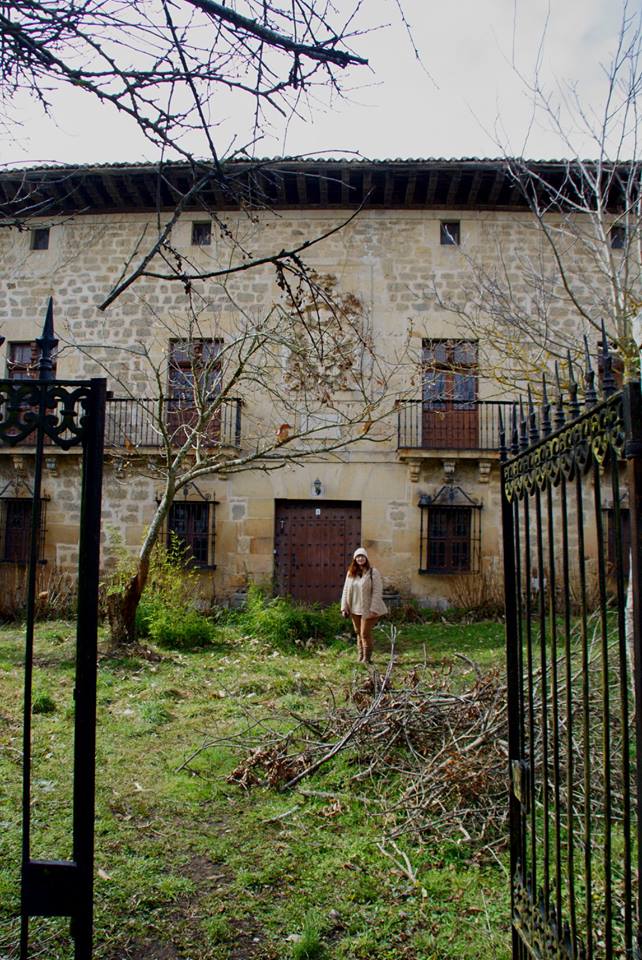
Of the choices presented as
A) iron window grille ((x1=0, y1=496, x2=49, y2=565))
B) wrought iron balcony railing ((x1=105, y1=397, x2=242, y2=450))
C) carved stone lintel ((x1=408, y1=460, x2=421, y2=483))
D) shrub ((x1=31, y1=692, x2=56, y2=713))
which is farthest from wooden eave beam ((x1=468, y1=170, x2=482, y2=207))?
shrub ((x1=31, y1=692, x2=56, y2=713))

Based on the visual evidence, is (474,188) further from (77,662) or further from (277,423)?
(77,662)

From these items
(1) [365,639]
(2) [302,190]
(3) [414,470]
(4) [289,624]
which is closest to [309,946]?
(1) [365,639]

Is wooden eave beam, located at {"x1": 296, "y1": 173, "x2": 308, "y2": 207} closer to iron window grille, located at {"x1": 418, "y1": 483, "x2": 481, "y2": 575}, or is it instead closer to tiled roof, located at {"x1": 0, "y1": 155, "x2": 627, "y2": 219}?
tiled roof, located at {"x1": 0, "y1": 155, "x2": 627, "y2": 219}

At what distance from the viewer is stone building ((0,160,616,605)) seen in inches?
593

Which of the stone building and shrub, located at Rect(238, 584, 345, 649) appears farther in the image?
the stone building

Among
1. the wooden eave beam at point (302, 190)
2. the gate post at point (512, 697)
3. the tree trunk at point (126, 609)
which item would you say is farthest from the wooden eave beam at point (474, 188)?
the gate post at point (512, 697)

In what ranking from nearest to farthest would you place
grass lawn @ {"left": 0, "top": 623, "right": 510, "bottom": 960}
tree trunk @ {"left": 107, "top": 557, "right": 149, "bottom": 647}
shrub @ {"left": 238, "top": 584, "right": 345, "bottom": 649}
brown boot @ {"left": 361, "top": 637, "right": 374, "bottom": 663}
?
grass lawn @ {"left": 0, "top": 623, "right": 510, "bottom": 960}, brown boot @ {"left": 361, "top": 637, "right": 374, "bottom": 663}, tree trunk @ {"left": 107, "top": 557, "right": 149, "bottom": 647}, shrub @ {"left": 238, "top": 584, "right": 345, "bottom": 649}

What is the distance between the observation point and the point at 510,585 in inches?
131

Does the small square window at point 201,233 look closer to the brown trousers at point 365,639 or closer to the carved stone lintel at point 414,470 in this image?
the carved stone lintel at point 414,470

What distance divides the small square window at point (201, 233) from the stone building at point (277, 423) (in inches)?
1.2

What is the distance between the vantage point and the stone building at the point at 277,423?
1506 cm

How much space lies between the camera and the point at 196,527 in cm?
1551

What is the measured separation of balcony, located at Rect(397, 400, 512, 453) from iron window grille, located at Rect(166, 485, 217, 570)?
4.31 metres

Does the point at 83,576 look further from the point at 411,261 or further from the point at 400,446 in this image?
the point at 411,261
